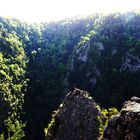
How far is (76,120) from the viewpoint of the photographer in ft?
278

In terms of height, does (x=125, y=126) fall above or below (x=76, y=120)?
above

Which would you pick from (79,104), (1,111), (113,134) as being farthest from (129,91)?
(113,134)

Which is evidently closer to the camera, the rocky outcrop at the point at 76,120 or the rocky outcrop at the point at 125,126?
the rocky outcrop at the point at 125,126

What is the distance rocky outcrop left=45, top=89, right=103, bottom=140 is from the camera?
8062 centimetres

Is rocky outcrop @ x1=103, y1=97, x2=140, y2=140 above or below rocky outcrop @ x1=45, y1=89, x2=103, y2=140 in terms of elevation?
above

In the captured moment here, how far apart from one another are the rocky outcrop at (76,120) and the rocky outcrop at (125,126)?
23.3 meters

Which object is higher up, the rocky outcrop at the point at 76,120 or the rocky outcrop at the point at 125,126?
the rocky outcrop at the point at 125,126

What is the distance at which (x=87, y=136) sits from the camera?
79062mm

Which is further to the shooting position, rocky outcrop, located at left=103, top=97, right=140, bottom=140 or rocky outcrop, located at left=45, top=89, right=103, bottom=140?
rocky outcrop, located at left=45, top=89, right=103, bottom=140

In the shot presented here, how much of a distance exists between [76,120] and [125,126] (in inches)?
1357

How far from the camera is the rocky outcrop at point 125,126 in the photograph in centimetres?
4950

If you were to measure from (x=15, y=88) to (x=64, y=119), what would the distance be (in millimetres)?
114924

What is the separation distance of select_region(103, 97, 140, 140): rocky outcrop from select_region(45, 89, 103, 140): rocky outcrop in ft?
76.6

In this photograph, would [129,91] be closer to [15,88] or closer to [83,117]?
[15,88]
